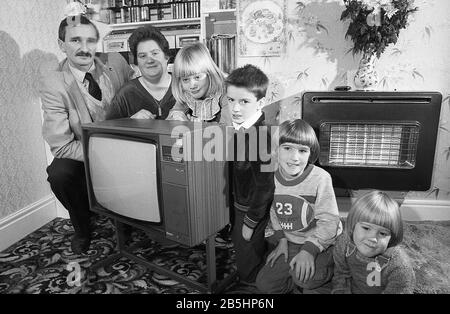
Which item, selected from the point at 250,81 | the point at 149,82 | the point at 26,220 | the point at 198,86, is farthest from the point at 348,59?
the point at 26,220

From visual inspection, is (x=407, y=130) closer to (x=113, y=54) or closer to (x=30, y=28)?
(x=113, y=54)

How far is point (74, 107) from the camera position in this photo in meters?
1.75

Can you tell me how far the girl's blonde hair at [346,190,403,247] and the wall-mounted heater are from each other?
0.63m

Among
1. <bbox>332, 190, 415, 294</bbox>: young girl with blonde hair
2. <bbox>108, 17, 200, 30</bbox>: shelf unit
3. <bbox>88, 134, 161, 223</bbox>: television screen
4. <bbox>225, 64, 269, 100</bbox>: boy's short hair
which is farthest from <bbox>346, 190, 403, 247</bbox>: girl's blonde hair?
<bbox>108, 17, 200, 30</bbox>: shelf unit

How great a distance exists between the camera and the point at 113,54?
188cm

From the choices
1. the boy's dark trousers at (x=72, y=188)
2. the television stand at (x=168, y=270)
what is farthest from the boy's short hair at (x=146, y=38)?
the television stand at (x=168, y=270)

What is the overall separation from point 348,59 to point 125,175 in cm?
137

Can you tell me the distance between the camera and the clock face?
71.6 inches

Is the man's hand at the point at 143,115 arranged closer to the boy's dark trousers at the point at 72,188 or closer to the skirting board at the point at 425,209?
the boy's dark trousers at the point at 72,188

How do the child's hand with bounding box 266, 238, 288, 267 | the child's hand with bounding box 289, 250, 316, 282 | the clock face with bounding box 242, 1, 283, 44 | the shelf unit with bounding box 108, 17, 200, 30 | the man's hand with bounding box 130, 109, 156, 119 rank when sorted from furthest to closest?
the shelf unit with bounding box 108, 17, 200, 30 → the clock face with bounding box 242, 1, 283, 44 → the man's hand with bounding box 130, 109, 156, 119 → the child's hand with bounding box 266, 238, 288, 267 → the child's hand with bounding box 289, 250, 316, 282

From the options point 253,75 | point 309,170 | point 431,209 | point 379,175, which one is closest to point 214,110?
point 253,75

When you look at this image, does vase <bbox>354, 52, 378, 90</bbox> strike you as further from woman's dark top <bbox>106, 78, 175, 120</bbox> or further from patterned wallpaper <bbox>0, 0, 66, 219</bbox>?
patterned wallpaper <bbox>0, 0, 66, 219</bbox>

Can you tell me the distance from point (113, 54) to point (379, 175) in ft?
5.42

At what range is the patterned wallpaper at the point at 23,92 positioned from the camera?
5.82ft
